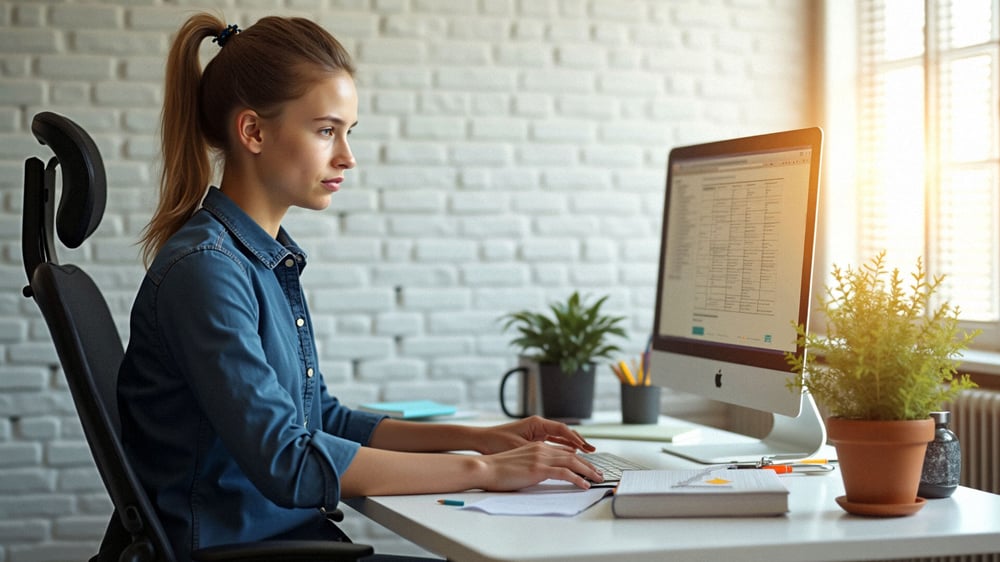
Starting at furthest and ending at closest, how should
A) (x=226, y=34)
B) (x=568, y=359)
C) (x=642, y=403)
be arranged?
(x=568, y=359) → (x=642, y=403) → (x=226, y=34)

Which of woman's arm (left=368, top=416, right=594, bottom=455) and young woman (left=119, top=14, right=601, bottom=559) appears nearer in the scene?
young woman (left=119, top=14, right=601, bottom=559)

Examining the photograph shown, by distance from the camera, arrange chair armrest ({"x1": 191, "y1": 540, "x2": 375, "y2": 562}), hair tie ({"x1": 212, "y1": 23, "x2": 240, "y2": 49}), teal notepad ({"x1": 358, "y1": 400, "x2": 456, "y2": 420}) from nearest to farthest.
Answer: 1. chair armrest ({"x1": 191, "y1": 540, "x2": 375, "y2": 562})
2. hair tie ({"x1": 212, "y1": 23, "x2": 240, "y2": 49})
3. teal notepad ({"x1": 358, "y1": 400, "x2": 456, "y2": 420})

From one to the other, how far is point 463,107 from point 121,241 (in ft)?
3.45

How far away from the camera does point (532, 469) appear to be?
5.10 feet

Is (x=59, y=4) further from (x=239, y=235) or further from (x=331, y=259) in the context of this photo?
(x=239, y=235)

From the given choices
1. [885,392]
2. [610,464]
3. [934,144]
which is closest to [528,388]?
[610,464]

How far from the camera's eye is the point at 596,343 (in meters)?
2.55

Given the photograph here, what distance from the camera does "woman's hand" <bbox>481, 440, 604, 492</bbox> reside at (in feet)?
5.09

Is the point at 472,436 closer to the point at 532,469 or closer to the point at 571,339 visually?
the point at 532,469

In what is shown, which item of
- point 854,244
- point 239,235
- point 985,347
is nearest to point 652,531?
point 239,235

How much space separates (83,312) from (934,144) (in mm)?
2521

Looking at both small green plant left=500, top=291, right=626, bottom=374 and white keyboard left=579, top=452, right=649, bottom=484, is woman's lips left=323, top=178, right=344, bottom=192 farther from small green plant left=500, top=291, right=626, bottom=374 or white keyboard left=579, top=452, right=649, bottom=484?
small green plant left=500, top=291, right=626, bottom=374

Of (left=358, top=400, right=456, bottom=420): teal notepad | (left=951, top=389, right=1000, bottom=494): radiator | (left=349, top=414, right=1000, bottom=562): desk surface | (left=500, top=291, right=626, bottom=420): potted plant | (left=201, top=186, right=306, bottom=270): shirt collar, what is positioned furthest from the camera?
(left=951, top=389, right=1000, bottom=494): radiator

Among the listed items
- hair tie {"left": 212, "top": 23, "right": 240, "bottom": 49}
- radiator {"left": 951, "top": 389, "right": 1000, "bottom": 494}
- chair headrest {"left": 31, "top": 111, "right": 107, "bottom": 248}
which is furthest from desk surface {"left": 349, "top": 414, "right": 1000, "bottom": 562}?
radiator {"left": 951, "top": 389, "right": 1000, "bottom": 494}
